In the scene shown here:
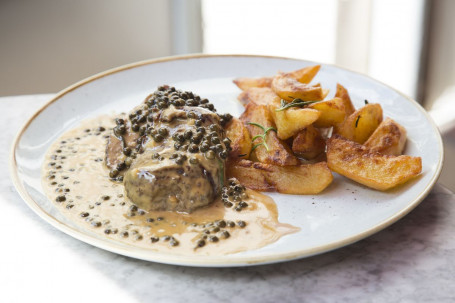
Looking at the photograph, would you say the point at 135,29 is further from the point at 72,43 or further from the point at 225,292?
the point at 225,292

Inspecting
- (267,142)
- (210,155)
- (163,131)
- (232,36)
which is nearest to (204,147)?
(210,155)

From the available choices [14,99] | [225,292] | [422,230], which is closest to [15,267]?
[225,292]

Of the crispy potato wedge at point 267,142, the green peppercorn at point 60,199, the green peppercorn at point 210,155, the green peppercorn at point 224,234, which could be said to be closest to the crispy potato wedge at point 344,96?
the crispy potato wedge at point 267,142

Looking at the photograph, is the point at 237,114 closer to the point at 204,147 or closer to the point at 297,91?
the point at 297,91

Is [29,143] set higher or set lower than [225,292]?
higher

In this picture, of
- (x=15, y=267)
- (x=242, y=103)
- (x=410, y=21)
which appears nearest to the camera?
(x=15, y=267)

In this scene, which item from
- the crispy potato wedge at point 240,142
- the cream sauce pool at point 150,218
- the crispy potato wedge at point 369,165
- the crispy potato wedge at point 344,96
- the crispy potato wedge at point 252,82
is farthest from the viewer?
the crispy potato wedge at point 252,82

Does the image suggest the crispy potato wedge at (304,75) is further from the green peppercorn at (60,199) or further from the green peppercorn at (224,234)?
the green peppercorn at (60,199)
